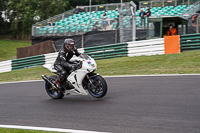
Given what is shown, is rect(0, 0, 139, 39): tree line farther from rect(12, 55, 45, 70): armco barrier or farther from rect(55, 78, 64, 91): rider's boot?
rect(55, 78, 64, 91): rider's boot

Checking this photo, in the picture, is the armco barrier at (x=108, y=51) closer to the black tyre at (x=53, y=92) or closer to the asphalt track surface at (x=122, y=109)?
the asphalt track surface at (x=122, y=109)

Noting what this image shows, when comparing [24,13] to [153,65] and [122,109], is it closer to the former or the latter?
[153,65]

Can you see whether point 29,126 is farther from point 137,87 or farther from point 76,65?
point 137,87

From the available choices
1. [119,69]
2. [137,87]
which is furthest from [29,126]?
[119,69]

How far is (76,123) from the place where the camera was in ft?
18.3

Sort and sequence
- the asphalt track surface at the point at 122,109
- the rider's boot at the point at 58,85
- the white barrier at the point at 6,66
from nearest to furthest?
the asphalt track surface at the point at 122,109 < the rider's boot at the point at 58,85 < the white barrier at the point at 6,66

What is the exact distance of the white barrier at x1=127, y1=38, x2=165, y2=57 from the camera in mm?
16125

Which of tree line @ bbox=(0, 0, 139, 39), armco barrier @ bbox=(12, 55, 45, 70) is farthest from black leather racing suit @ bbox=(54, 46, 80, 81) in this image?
tree line @ bbox=(0, 0, 139, 39)

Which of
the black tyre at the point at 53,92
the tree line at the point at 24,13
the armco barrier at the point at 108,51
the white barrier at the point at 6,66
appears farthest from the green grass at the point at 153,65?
the tree line at the point at 24,13

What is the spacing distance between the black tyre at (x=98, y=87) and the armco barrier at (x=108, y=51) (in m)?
10.00

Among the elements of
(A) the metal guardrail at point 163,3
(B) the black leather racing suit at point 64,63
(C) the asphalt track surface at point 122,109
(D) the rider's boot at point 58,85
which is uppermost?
(A) the metal guardrail at point 163,3

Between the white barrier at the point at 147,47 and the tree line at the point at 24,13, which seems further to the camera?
the tree line at the point at 24,13

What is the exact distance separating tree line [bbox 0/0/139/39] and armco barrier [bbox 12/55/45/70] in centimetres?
Result: 3472

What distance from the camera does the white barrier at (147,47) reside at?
16.1 meters
